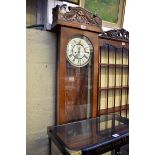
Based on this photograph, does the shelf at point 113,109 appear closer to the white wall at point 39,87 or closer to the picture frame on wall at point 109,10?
the white wall at point 39,87

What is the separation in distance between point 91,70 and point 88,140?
0.62m

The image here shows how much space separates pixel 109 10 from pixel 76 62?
892 millimetres

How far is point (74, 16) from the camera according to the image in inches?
50.0

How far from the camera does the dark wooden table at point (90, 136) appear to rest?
3.05 ft

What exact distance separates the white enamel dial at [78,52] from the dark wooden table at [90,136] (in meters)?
0.50

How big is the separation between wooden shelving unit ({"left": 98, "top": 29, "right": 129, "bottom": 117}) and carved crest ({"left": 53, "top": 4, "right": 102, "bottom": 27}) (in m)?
0.26

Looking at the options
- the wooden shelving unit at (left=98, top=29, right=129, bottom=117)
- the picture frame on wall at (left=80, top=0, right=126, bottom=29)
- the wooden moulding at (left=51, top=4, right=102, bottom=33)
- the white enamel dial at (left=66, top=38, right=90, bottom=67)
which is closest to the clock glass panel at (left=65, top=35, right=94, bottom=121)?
the white enamel dial at (left=66, top=38, right=90, bottom=67)

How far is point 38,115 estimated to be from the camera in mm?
1295

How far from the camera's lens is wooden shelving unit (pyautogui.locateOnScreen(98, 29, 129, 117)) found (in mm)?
1656

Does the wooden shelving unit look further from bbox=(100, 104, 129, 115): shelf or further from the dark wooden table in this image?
the dark wooden table

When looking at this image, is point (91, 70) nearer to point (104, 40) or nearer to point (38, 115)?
point (104, 40)

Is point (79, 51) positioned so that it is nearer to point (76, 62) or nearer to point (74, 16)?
point (76, 62)
